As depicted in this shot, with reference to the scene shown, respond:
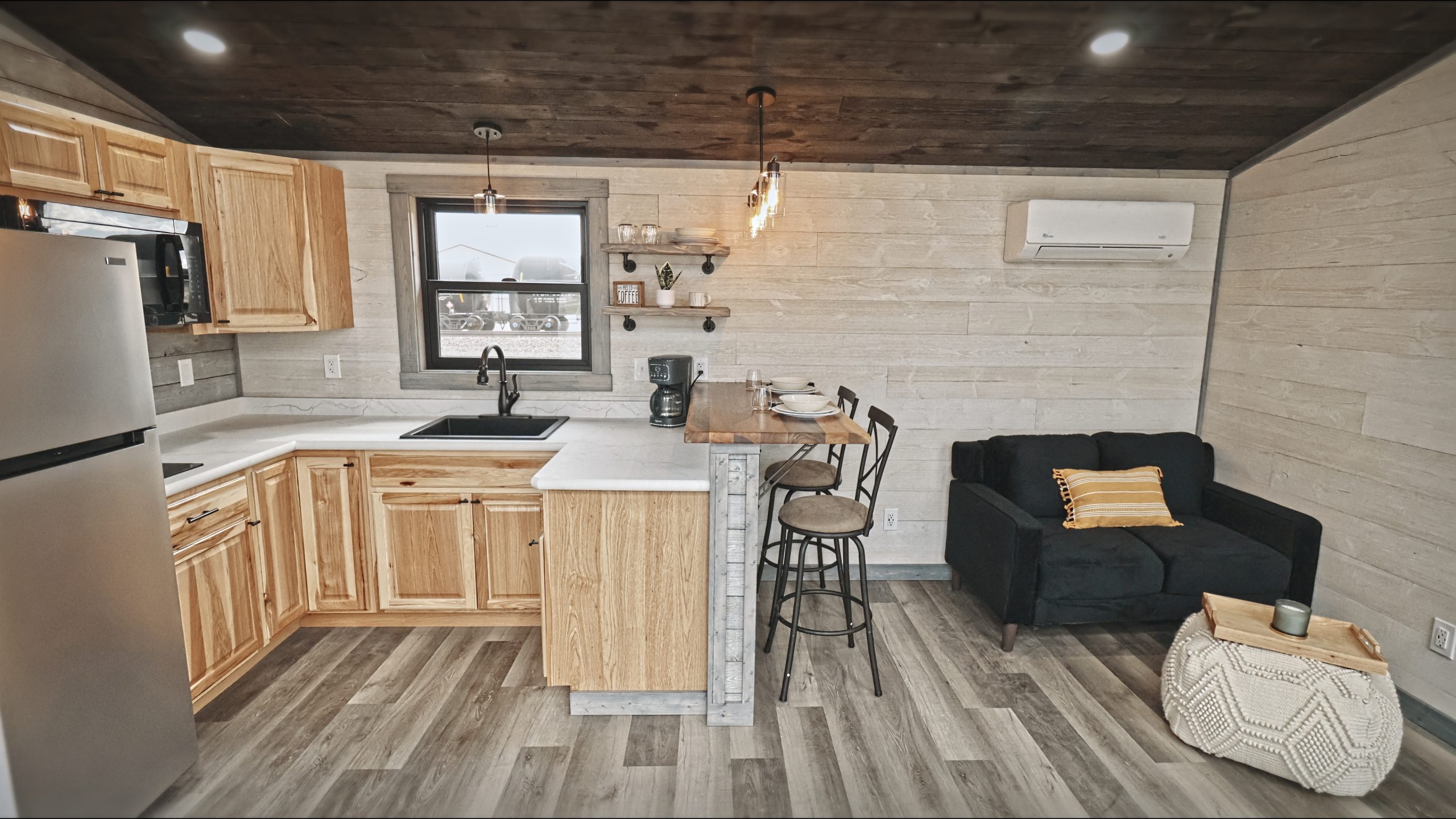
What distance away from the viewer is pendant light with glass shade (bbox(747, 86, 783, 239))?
2266 mm

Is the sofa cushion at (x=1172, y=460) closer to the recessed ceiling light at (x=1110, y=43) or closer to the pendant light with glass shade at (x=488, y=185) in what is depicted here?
the recessed ceiling light at (x=1110, y=43)

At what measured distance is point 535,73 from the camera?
99.1 inches

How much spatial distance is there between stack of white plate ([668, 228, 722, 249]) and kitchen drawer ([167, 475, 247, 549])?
78.3 inches

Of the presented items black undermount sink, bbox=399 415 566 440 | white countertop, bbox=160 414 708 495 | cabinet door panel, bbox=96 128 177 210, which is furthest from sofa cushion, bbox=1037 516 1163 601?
cabinet door panel, bbox=96 128 177 210

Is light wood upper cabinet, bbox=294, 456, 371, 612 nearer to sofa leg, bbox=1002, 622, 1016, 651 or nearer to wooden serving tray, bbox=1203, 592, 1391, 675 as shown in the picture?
sofa leg, bbox=1002, 622, 1016, 651

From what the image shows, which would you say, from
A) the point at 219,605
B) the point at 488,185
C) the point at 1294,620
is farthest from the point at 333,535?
the point at 1294,620

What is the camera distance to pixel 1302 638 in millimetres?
2178

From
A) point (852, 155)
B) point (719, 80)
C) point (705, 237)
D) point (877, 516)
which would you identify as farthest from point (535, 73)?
point (877, 516)

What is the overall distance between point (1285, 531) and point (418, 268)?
4.09 metres

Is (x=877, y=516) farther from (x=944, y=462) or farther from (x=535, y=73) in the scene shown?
(x=535, y=73)

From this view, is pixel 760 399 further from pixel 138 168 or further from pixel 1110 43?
pixel 138 168

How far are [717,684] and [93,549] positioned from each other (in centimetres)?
181

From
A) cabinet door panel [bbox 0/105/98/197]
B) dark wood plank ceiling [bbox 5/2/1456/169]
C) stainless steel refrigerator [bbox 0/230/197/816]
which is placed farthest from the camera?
dark wood plank ceiling [bbox 5/2/1456/169]

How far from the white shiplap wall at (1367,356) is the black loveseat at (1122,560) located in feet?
0.57
